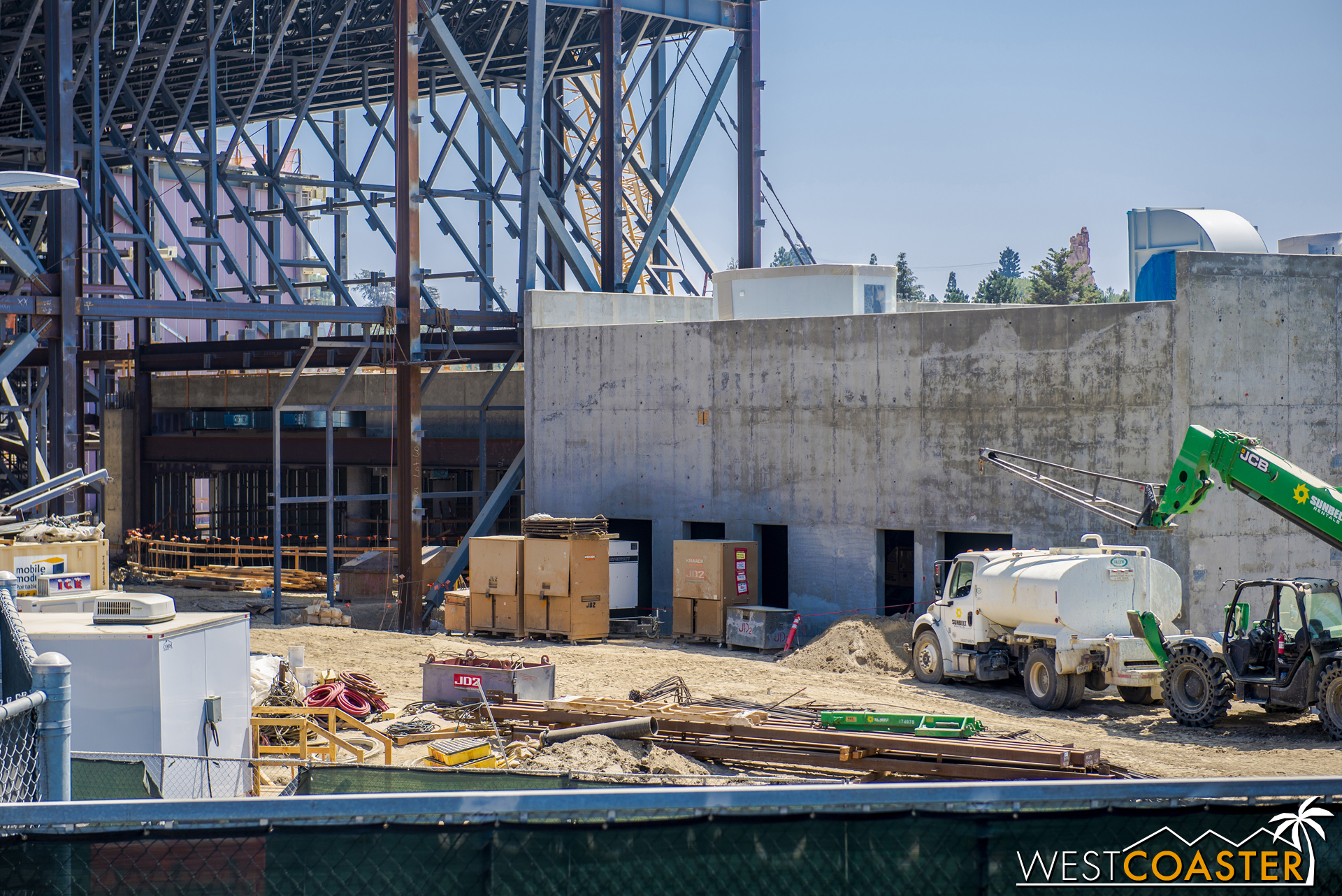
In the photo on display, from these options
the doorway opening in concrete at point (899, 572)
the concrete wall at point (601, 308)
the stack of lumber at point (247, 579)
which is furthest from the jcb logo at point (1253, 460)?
the stack of lumber at point (247, 579)

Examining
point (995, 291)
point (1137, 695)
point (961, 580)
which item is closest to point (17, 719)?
point (1137, 695)

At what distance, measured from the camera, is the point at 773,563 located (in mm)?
30016

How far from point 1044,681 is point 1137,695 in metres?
1.42

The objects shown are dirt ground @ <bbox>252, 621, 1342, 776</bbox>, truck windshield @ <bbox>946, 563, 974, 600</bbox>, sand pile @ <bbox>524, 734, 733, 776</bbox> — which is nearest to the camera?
sand pile @ <bbox>524, 734, 733, 776</bbox>

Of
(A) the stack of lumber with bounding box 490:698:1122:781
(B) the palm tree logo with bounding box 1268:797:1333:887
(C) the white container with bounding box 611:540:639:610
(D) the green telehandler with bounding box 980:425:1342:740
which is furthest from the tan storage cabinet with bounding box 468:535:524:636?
(B) the palm tree logo with bounding box 1268:797:1333:887

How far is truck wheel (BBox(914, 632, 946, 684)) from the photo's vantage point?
2155cm

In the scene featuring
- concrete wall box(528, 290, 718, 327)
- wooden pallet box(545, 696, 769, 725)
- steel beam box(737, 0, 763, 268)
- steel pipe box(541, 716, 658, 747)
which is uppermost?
steel beam box(737, 0, 763, 268)

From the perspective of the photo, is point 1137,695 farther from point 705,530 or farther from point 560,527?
point 560,527

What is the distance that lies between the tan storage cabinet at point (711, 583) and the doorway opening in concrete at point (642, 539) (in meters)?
3.13

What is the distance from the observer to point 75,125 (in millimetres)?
38844

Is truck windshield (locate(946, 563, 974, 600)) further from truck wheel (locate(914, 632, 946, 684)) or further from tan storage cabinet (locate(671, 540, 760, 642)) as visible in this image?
tan storage cabinet (locate(671, 540, 760, 642))

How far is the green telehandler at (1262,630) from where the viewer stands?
658 inches

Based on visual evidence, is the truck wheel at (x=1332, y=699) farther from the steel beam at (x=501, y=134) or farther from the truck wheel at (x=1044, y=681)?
the steel beam at (x=501, y=134)

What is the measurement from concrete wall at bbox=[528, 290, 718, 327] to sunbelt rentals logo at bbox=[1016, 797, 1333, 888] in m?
26.9
